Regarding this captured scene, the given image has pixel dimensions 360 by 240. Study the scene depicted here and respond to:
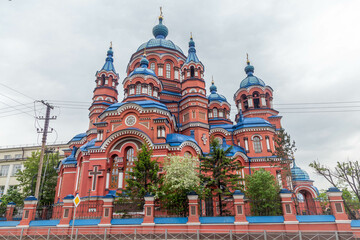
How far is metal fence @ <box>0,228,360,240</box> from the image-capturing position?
Answer: 11066mm

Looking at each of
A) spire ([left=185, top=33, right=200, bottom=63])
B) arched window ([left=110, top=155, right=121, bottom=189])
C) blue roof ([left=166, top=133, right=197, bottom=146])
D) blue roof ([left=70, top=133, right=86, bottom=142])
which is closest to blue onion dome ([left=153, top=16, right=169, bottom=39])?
spire ([left=185, top=33, right=200, bottom=63])

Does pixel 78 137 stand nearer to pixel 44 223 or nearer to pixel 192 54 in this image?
pixel 44 223

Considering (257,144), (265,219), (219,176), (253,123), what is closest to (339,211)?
(265,219)

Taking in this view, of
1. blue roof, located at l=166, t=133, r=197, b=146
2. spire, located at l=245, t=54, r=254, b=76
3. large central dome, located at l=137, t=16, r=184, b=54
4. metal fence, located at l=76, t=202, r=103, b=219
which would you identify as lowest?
metal fence, located at l=76, t=202, r=103, b=219

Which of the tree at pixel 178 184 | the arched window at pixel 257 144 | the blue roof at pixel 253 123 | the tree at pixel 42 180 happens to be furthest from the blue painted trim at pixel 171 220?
Result: the tree at pixel 42 180

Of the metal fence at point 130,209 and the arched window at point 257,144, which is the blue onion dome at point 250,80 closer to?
the arched window at point 257,144

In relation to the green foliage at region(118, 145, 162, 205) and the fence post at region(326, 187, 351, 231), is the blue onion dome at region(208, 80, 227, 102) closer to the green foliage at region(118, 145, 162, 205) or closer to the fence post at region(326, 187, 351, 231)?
the green foliage at region(118, 145, 162, 205)

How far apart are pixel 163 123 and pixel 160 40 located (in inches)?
687

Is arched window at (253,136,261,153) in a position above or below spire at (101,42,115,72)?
below

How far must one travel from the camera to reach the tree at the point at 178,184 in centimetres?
1445

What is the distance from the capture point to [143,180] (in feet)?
50.4

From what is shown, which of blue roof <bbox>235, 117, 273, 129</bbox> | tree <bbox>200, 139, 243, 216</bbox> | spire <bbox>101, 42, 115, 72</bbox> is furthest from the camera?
spire <bbox>101, 42, 115, 72</bbox>

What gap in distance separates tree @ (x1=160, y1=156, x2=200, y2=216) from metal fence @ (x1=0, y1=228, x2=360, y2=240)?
198cm

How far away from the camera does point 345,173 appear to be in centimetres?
1600
